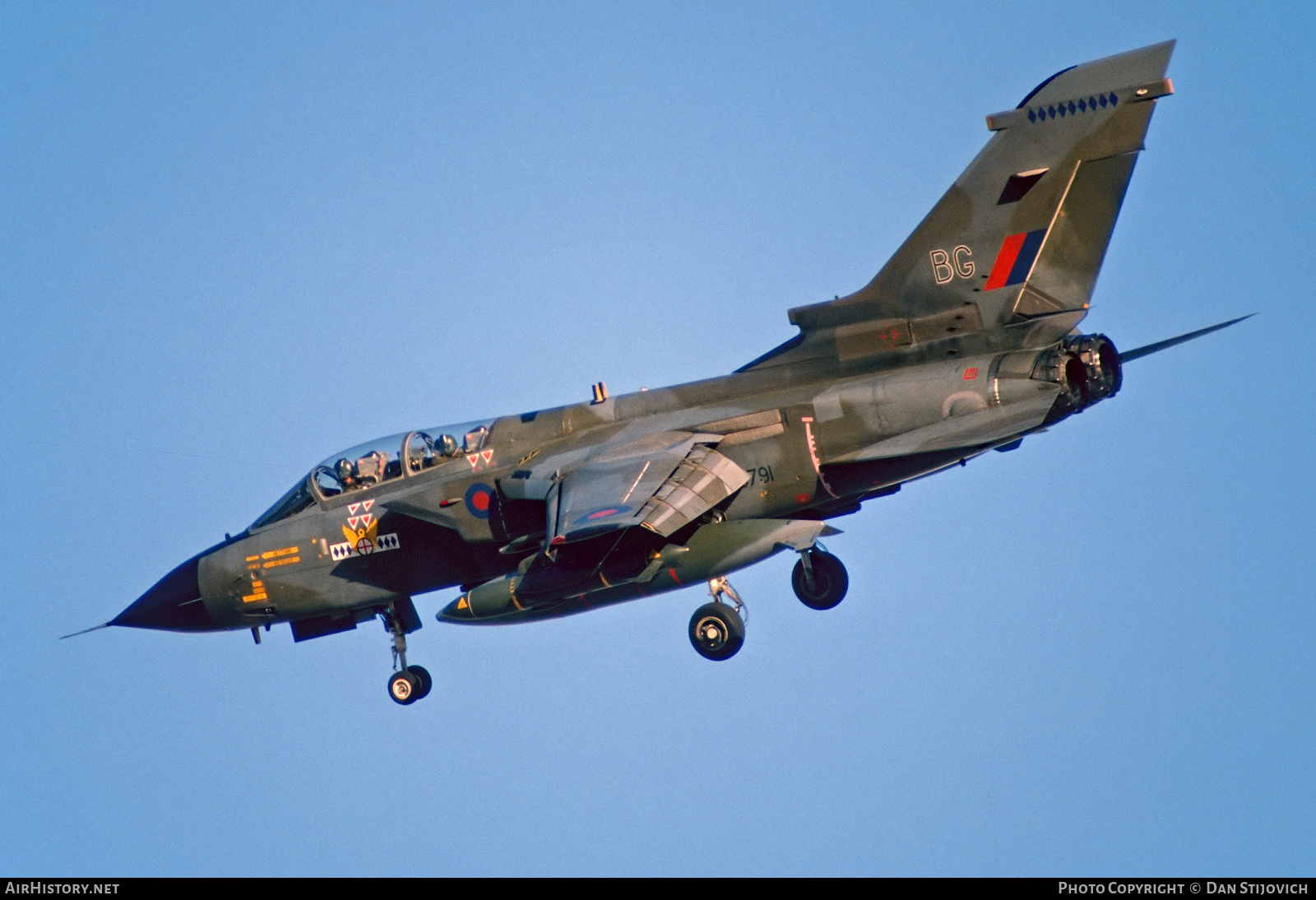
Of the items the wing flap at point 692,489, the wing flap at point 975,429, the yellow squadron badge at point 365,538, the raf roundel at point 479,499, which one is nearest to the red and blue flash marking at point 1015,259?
the wing flap at point 975,429

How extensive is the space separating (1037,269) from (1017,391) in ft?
5.20

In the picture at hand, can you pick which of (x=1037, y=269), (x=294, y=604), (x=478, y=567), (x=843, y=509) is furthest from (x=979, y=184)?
(x=294, y=604)

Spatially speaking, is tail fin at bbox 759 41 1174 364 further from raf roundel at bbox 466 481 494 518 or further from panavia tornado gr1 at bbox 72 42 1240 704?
raf roundel at bbox 466 481 494 518

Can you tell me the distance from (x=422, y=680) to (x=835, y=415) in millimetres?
6423

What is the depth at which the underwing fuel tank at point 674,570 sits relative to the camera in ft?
62.2

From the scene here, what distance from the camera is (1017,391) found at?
1877 centimetres

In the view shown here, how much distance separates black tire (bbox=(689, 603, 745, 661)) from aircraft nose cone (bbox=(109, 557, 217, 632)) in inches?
262

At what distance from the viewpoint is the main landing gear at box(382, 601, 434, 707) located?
22125 millimetres

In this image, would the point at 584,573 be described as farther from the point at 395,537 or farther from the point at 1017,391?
the point at 1017,391

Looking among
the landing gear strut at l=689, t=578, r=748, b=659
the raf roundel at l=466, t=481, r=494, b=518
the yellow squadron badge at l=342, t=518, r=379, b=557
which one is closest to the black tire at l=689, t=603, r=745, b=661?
the landing gear strut at l=689, t=578, r=748, b=659

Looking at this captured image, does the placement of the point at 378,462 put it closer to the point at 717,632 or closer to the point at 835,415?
the point at 717,632

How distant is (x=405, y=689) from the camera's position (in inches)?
871

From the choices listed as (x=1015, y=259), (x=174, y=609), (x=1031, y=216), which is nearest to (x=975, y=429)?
(x=1015, y=259)

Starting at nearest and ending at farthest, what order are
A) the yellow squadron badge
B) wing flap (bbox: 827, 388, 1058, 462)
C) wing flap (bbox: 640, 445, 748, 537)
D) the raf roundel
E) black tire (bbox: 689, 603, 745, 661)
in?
wing flap (bbox: 827, 388, 1058, 462)
wing flap (bbox: 640, 445, 748, 537)
black tire (bbox: 689, 603, 745, 661)
the raf roundel
the yellow squadron badge
